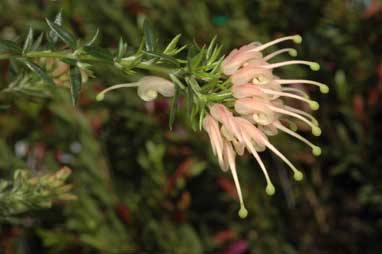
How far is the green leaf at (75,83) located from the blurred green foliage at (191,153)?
2.58ft

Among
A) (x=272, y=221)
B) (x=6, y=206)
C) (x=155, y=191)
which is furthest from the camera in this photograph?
(x=272, y=221)

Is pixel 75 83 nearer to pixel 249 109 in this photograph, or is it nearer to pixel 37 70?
pixel 37 70

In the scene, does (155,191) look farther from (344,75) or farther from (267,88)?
(267,88)

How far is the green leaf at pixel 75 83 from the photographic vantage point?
666 millimetres

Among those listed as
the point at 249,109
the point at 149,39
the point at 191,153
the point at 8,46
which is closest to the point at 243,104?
the point at 249,109

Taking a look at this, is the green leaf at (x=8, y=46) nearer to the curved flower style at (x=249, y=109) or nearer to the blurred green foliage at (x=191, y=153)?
the curved flower style at (x=249, y=109)

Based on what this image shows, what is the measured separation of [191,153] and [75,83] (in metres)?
1.00

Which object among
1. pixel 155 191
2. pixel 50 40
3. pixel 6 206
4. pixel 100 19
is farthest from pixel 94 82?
pixel 50 40

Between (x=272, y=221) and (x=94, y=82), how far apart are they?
0.49 metres

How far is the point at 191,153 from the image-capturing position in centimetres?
166

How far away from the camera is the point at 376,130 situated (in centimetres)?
172

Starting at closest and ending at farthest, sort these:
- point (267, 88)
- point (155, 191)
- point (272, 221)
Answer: point (267, 88), point (155, 191), point (272, 221)

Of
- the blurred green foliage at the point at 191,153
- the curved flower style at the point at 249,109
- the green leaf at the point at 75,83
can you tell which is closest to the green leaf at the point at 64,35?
the green leaf at the point at 75,83

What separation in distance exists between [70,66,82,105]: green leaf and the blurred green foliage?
0.79m
